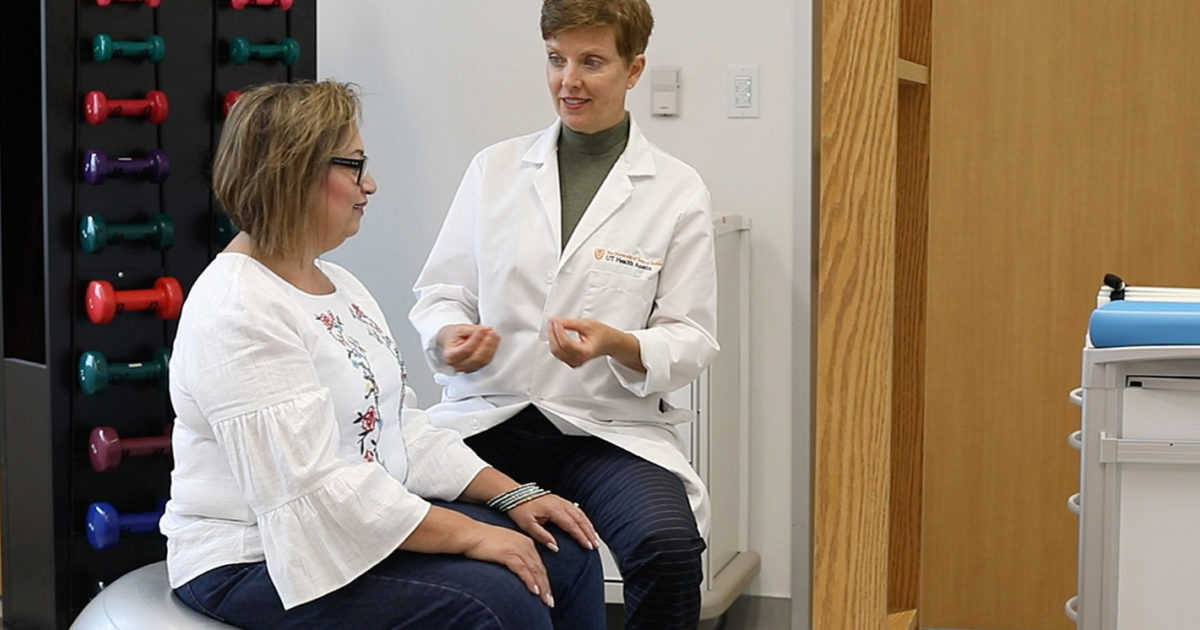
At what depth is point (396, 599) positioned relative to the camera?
4.91 ft

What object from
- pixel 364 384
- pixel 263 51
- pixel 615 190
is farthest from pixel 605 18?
pixel 263 51

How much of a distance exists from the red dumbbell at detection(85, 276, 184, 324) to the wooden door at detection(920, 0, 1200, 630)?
1.49 metres

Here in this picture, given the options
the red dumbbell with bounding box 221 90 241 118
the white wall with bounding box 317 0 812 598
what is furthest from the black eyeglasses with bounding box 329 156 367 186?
the white wall with bounding box 317 0 812 598

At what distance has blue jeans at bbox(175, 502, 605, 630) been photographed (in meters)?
1.49

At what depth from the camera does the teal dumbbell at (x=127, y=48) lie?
2363 millimetres

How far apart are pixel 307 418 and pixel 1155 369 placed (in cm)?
100

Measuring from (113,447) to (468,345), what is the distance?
0.87 metres

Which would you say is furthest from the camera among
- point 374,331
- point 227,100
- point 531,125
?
point 531,125

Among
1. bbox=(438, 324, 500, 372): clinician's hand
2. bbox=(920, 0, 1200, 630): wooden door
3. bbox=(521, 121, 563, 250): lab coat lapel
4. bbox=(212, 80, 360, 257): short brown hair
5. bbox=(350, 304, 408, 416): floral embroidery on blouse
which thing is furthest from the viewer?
bbox=(920, 0, 1200, 630): wooden door

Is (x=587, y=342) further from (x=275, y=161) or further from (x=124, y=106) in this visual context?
(x=124, y=106)

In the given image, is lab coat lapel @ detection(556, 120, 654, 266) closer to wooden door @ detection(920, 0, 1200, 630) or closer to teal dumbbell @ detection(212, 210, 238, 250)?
teal dumbbell @ detection(212, 210, 238, 250)

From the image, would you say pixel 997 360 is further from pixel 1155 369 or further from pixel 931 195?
pixel 1155 369

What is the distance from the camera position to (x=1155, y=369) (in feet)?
5.42

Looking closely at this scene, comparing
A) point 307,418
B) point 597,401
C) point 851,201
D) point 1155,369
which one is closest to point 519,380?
point 597,401
